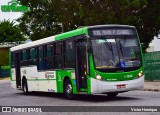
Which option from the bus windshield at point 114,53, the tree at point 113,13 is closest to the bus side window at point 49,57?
the bus windshield at point 114,53

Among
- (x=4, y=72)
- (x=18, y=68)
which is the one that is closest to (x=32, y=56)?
(x=18, y=68)

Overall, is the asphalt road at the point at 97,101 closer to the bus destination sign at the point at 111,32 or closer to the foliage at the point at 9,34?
the bus destination sign at the point at 111,32

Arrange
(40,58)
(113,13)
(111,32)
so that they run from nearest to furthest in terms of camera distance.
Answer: (111,32)
(40,58)
(113,13)

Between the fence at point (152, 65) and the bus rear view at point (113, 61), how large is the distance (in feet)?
38.6

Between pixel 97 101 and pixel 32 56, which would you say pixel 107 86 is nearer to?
pixel 97 101

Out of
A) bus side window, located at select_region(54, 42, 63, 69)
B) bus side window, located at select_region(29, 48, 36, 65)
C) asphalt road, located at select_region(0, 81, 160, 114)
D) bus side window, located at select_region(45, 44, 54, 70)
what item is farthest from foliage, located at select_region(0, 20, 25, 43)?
bus side window, located at select_region(54, 42, 63, 69)

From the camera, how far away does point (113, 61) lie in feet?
56.2

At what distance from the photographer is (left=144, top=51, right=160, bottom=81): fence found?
97.2 feet

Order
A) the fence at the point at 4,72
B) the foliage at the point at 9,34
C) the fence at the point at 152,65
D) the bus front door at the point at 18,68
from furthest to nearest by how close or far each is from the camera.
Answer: the foliage at the point at 9,34, the fence at the point at 4,72, the fence at the point at 152,65, the bus front door at the point at 18,68

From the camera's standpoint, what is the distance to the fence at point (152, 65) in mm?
29628

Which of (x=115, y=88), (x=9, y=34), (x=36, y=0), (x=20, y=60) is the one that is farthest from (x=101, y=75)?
(x=9, y=34)

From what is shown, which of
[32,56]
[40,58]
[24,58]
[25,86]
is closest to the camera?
[40,58]

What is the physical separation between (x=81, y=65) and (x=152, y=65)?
13.1 m

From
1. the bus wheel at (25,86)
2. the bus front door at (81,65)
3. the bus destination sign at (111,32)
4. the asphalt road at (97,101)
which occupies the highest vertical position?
the bus destination sign at (111,32)
